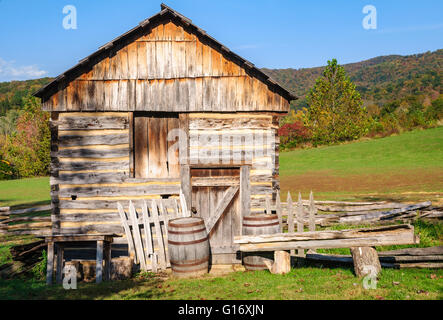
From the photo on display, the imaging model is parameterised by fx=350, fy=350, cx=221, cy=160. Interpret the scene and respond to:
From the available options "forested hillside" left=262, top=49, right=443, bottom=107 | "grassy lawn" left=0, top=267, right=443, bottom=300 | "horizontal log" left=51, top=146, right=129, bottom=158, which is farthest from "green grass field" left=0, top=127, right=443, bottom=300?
"forested hillside" left=262, top=49, right=443, bottom=107

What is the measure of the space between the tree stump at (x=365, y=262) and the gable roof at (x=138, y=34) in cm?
428

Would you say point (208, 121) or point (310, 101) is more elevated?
point (310, 101)

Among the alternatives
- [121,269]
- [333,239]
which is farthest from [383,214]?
[121,269]

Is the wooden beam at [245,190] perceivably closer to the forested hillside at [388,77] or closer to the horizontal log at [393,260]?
the horizontal log at [393,260]

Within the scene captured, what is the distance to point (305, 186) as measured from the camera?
2309 centimetres

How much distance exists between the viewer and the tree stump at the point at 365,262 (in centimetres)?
661

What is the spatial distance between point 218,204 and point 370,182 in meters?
16.6

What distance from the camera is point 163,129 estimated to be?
30.5ft

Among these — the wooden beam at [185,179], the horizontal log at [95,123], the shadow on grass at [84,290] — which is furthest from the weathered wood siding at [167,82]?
the shadow on grass at [84,290]

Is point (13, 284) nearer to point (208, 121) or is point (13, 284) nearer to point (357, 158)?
point (208, 121)

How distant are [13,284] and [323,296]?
20.4 feet

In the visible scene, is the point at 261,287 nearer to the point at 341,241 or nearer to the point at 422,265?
the point at 341,241

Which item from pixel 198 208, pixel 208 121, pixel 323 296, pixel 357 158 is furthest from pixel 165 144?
pixel 357 158
